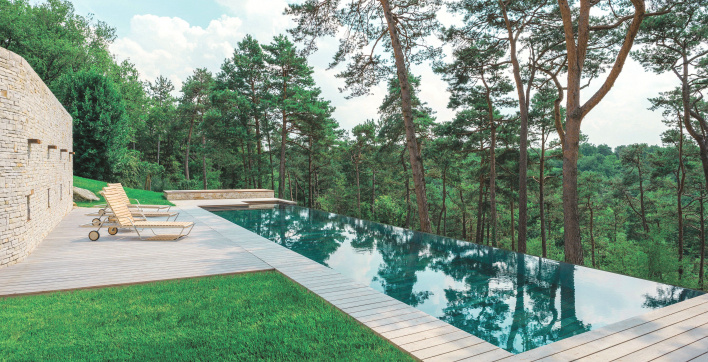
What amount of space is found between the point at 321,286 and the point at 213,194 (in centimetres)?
1416

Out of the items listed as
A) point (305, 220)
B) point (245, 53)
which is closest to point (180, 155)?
point (245, 53)

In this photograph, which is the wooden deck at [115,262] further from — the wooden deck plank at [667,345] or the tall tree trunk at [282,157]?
the tall tree trunk at [282,157]

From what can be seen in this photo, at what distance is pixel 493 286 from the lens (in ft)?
15.9

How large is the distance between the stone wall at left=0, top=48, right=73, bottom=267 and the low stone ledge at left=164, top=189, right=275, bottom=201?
8933mm

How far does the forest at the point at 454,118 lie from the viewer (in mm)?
11484

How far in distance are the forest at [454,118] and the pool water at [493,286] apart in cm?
338

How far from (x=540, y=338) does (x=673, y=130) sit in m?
20.4

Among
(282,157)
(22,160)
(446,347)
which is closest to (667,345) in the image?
(446,347)

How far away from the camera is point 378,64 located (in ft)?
40.6

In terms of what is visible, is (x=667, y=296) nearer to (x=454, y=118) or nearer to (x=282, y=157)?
(x=454, y=118)

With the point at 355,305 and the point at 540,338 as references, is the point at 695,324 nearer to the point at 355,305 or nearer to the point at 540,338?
the point at 540,338

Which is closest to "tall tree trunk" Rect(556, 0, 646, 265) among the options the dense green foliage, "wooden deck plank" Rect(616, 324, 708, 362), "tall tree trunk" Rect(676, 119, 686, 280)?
"wooden deck plank" Rect(616, 324, 708, 362)

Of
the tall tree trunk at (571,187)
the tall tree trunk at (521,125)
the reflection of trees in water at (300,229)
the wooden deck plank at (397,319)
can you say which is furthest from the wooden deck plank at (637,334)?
the tall tree trunk at (521,125)

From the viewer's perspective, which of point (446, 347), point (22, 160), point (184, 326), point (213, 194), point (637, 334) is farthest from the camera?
point (213, 194)
